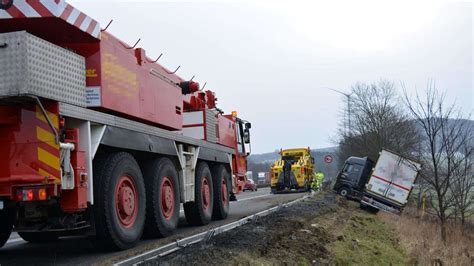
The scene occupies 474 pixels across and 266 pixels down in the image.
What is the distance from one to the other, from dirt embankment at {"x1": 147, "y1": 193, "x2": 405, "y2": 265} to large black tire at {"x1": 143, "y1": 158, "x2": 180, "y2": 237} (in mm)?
1127

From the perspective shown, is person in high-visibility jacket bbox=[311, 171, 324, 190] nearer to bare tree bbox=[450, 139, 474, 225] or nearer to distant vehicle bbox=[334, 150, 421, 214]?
distant vehicle bbox=[334, 150, 421, 214]

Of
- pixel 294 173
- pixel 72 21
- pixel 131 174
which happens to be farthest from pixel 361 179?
pixel 72 21

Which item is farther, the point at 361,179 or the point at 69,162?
the point at 361,179

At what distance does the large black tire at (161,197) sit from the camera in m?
8.18

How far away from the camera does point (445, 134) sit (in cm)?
1485

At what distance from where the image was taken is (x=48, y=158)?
5.52 metres

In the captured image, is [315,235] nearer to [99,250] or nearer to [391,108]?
[99,250]

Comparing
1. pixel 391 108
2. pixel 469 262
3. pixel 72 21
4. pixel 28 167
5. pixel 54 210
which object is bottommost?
pixel 469 262

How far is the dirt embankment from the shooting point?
6.42 m

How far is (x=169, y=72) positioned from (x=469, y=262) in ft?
25.8

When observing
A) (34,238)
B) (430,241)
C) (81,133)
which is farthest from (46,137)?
(430,241)

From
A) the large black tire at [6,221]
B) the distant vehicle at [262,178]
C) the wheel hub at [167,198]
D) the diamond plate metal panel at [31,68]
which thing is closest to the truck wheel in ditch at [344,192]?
the wheel hub at [167,198]

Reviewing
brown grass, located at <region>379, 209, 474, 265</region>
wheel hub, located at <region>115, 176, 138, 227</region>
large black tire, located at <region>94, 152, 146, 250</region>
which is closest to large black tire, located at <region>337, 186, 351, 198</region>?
brown grass, located at <region>379, 209, 474, 265</region>

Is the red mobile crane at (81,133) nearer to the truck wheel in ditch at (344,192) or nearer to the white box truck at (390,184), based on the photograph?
the white box truck at (390,184)
